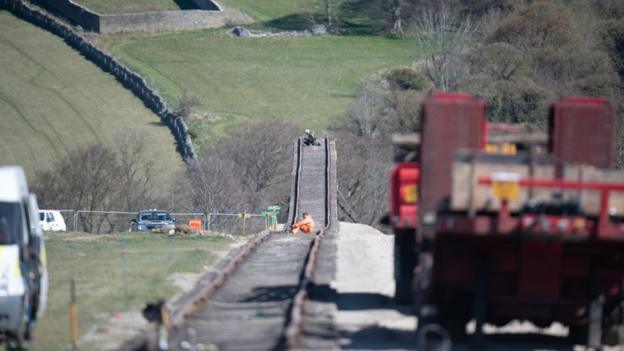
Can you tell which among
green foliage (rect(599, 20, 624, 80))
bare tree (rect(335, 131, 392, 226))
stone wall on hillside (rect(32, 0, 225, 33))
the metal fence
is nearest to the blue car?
the metal fence

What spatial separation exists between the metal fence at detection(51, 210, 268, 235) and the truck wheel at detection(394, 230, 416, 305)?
32.3 metres

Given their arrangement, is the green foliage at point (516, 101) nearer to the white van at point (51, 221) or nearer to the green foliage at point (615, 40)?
the green foliage at point (615, 40)

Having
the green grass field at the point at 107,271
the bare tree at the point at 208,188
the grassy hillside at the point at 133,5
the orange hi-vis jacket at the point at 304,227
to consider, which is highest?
the grassy hillside at the point at 133,5

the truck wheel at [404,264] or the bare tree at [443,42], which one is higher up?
the bare tree at [443,42]

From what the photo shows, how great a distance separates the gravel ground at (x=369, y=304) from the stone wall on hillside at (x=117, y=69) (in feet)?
119

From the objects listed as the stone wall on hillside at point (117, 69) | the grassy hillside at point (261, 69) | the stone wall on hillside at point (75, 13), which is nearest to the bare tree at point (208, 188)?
the stone wall on hillside at point (117, 69)

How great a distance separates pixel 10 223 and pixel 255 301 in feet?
17.8

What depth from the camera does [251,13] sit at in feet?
417

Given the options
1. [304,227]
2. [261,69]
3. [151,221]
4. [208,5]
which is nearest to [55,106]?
[261,69]

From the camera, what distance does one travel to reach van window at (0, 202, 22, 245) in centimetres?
2133

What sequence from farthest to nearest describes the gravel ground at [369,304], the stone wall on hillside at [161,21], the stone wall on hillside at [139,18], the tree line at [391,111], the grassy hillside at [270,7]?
the grassy hillside at [270,7] → the stone wall on hillside at [161,21] → the stone wall on hillside at [139,18] → the tree line at [391,111] → the gravel ground at [369,304]

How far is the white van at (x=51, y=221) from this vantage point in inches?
2047

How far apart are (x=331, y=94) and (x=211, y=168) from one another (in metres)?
33.5

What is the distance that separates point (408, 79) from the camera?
322 feet
